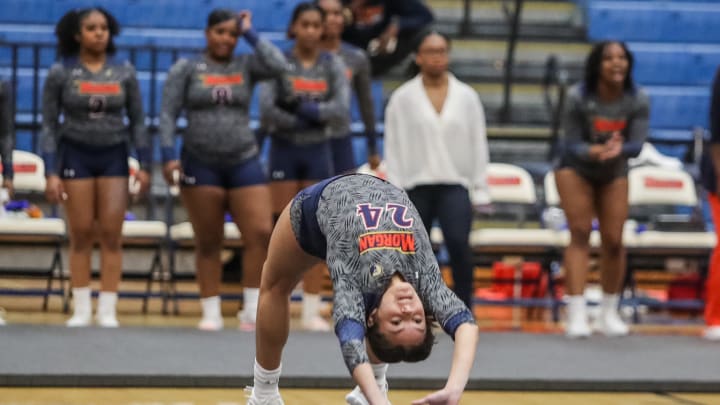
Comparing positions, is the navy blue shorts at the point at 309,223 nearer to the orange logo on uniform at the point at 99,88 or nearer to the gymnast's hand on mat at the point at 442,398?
the gymnast's hand on mat at the point at 442,398

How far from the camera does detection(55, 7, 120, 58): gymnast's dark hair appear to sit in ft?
21.2

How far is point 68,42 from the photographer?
654 cm

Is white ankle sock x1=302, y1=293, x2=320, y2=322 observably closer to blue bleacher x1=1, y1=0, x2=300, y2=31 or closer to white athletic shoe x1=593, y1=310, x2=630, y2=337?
white athletic shoe x1=593, y1=310, x2=630, y2=337

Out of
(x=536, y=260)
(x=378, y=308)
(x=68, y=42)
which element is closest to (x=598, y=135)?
(x=536, y=260)

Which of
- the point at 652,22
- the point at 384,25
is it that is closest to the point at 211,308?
the point at 384,25

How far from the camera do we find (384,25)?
8773 mm

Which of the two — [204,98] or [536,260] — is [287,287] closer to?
[204,98]

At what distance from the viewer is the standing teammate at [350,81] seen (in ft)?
22.6

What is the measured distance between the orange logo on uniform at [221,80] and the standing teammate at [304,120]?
29 centimetres

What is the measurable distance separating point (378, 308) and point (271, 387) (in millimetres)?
970

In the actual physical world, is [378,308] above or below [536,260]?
above

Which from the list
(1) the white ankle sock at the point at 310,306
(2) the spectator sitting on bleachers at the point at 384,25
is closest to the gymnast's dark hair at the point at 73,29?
(1) the white ankle sock at the point at 310,306

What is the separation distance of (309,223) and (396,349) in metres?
0.66

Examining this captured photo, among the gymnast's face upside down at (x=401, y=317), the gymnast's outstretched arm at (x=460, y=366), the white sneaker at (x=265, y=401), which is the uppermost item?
the gymnast's face upside down at (x=401, y=317)
